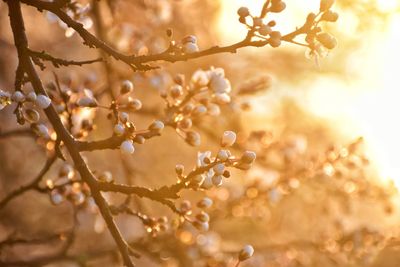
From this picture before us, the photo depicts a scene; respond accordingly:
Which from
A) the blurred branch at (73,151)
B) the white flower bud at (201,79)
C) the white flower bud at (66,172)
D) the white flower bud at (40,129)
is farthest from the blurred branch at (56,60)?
the white flower bud at (66,172)

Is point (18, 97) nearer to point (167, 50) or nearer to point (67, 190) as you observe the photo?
point (167, 50)

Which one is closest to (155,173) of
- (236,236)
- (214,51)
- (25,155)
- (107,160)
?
(107,160)

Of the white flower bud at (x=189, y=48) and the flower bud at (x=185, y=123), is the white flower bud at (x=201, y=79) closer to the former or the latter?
the flower bud at (x=185, y=123)

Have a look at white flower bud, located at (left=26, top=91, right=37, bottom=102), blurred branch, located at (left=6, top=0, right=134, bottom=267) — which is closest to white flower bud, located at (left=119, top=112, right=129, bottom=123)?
blurred branch, located at (left=6, top=0, right=134, bottom=267)

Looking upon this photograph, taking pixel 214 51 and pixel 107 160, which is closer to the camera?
pixel 214 51

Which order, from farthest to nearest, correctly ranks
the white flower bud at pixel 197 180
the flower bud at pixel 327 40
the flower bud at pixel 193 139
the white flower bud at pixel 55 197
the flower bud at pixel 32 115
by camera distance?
the white flower bud at pixel 55 197, the flower bud at pixel 193 139, the flower bud at pixel 32 115, the white flower bud at pixel 197 180, the flower bud at pixel 327 40

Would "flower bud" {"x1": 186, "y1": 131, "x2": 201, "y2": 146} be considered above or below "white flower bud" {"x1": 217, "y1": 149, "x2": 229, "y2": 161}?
above

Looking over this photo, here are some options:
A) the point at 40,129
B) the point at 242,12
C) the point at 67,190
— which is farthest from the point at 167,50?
the point at 67,190

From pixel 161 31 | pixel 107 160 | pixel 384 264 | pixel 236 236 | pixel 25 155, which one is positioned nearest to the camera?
pixel 161 31

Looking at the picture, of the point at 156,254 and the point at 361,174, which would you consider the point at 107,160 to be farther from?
the point at 156,254

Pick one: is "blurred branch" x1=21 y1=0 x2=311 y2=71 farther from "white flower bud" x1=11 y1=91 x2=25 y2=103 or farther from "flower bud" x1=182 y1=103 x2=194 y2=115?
"flower bud" x1=182 y1=103 x2=194 y2=115

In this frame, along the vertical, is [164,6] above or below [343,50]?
below
